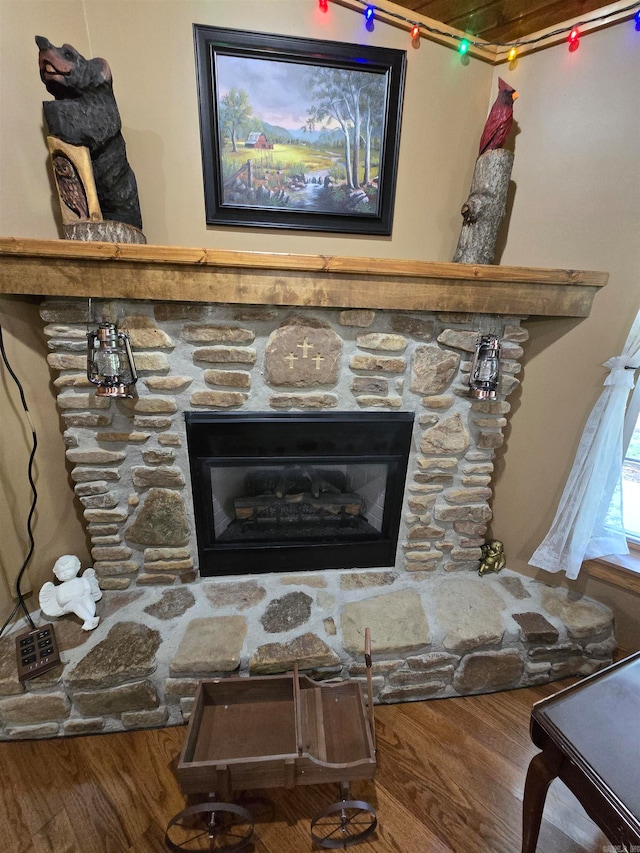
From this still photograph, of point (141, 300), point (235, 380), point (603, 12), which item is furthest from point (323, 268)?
point (603, 12)

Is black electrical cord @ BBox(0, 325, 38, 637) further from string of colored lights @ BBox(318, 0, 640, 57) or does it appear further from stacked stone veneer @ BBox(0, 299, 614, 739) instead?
string of colored lights @ BBox(318, 0, 640, 57)

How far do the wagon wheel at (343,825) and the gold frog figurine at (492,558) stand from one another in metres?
0.99

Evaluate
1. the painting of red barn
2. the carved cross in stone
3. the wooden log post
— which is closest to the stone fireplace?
the carved cross in stone

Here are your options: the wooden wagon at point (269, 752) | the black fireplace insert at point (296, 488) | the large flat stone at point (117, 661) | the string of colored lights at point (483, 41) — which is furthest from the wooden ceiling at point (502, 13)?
the large flat stone at point (117, 661)

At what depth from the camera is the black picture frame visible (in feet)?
4.16

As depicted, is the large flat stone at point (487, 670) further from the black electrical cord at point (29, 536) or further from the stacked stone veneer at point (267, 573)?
the black electrical cord at point (29, 536)

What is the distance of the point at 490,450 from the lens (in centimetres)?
156

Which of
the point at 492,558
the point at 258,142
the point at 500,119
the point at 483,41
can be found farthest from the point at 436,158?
the point at 492,558

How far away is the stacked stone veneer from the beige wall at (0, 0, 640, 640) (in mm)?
219

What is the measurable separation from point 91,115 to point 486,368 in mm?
1465

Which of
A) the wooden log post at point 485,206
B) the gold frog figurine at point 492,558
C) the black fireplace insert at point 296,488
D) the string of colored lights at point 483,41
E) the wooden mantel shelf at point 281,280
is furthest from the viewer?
the gold frog figurine at point 492,558

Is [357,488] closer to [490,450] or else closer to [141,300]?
[490,450]

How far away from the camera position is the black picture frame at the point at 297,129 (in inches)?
49.9

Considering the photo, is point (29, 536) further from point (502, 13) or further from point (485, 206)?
point (502, 13)
